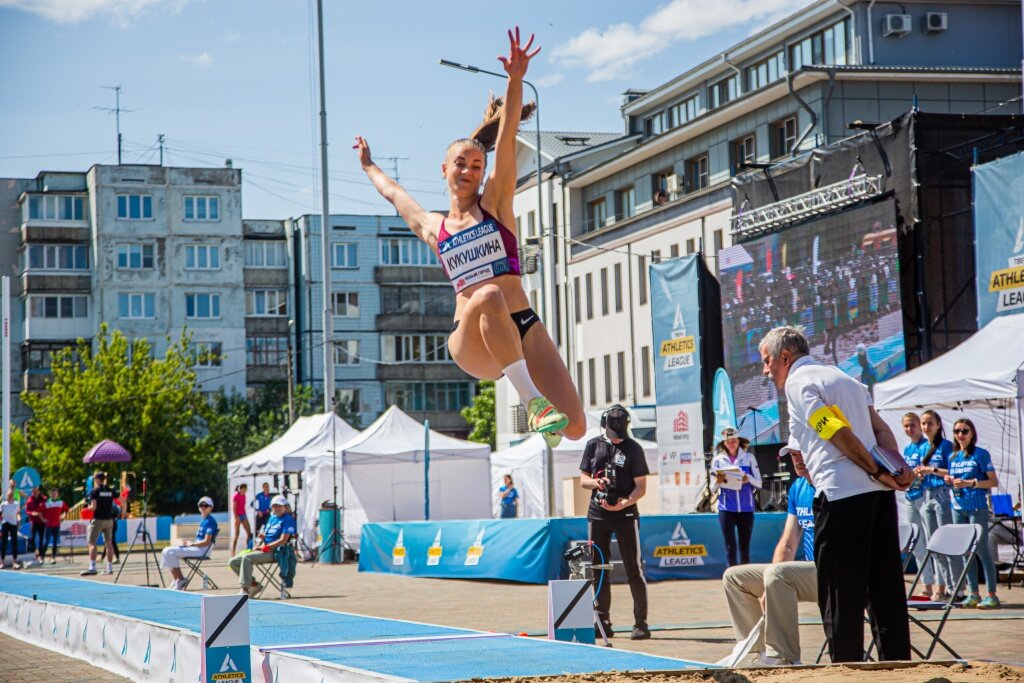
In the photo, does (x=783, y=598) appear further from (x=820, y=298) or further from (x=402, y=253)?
(x=402, y=253)

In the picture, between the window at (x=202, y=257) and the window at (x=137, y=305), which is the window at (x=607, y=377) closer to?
the window at (x=202, y=257)

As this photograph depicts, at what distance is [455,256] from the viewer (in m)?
6.22

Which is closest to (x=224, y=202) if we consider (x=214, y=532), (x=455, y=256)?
(x=214, y=532)

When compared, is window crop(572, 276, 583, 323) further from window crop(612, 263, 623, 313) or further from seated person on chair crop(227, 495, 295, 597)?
seated person on chair crop(227, 495, 295, 597)

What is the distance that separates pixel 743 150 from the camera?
142 ft

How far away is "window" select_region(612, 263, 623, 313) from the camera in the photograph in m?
48.3

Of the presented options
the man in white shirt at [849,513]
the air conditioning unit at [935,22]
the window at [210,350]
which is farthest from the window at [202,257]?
the man in white shirt at [849,513]

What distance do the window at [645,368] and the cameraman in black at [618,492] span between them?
34.7 m

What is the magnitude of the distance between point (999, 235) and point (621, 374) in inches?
1150

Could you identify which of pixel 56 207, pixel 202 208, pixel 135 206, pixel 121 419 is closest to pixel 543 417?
pixel 121 419

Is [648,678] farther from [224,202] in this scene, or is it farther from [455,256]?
[224,202]

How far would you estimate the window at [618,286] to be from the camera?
4832 cm

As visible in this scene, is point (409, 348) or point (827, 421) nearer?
point (827, 421)

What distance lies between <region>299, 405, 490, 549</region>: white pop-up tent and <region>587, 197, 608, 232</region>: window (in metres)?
20.4
